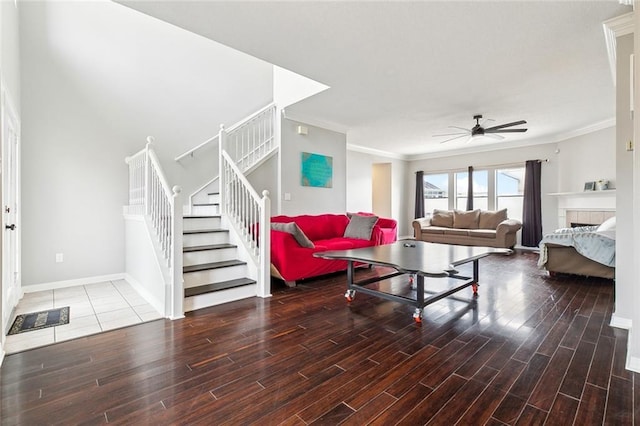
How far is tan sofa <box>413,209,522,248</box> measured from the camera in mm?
6515

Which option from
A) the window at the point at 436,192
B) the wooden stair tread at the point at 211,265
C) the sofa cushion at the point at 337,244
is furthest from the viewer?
the window at the point at 436,192

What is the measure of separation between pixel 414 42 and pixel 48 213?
15.2 ft

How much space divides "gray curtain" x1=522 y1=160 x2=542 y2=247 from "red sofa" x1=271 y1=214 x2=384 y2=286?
4.25m

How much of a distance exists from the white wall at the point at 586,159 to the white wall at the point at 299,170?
4868mm

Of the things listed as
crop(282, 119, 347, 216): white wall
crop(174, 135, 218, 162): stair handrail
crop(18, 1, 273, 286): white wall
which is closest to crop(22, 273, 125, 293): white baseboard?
crop(18, 1, 273, 286): white wall

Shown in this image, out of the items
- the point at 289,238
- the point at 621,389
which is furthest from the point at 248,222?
the point at 621,389

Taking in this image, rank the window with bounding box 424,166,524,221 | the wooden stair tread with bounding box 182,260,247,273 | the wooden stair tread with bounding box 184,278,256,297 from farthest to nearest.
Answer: the window with bounding box 424,166,524,221
the wooden stair tread with bounding box 182,260,247,273
the wooden stair tread with bounding box 184,278,256,297

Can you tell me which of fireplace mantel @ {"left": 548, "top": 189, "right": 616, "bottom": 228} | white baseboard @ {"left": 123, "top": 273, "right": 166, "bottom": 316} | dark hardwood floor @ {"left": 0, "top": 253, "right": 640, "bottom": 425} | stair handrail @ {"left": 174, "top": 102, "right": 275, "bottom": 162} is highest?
stair handrail @ {"left": 174, "top": 102, "right": 275, "bottom": 162}

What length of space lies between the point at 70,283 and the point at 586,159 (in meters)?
9.10

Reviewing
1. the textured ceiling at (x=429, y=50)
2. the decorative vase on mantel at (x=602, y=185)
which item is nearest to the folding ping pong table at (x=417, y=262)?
the textured ceiling at (x=429, y=50)

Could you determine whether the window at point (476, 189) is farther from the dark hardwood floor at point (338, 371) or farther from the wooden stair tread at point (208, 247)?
the wooden stair tread at point (208, 247)

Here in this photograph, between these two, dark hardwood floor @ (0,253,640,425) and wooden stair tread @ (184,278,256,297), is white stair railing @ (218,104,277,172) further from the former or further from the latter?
dark hardwood floor @ (0,253,640,425)

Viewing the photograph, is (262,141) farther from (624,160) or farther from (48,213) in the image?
(624,160)

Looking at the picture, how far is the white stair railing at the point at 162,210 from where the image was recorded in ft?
9.19
